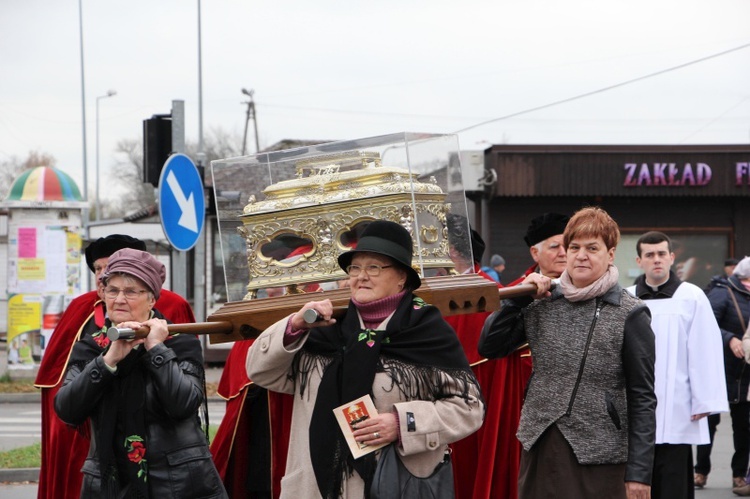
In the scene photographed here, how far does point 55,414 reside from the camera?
19.5ft

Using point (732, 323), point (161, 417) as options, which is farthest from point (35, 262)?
point (161, 417)

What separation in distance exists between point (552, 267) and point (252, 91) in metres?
47.5

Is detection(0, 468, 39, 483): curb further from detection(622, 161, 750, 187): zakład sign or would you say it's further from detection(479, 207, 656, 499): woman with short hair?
detection(622, 161, 750, 187): zakład sign

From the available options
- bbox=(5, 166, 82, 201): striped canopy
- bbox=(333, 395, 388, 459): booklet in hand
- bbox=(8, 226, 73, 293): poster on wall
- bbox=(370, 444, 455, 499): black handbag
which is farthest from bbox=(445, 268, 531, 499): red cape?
bbox=(5, 166, 82, 201): striped canopy

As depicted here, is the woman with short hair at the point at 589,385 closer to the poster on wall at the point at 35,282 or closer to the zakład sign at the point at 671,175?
the poster on wall at the point at 35,282

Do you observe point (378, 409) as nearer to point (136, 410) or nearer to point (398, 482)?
point (398, 482)

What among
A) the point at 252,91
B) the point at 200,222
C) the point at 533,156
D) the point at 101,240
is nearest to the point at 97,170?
the point at 252,91

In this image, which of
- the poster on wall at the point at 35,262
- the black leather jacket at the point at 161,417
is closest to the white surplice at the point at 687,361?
the black leather jacket at the point at 161,417

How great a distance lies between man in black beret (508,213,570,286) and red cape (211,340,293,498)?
59.8 inches

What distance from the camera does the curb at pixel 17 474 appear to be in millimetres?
10133

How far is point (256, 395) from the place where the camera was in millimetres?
5984

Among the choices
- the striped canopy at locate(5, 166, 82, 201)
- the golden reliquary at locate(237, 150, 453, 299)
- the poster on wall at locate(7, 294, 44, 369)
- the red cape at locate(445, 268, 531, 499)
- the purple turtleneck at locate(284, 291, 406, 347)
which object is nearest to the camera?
the purple turtleneck at locate(284, 291, 406, 347)

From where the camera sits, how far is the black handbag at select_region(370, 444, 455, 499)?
13.4 ft

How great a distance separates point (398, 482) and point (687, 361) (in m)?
3.70
